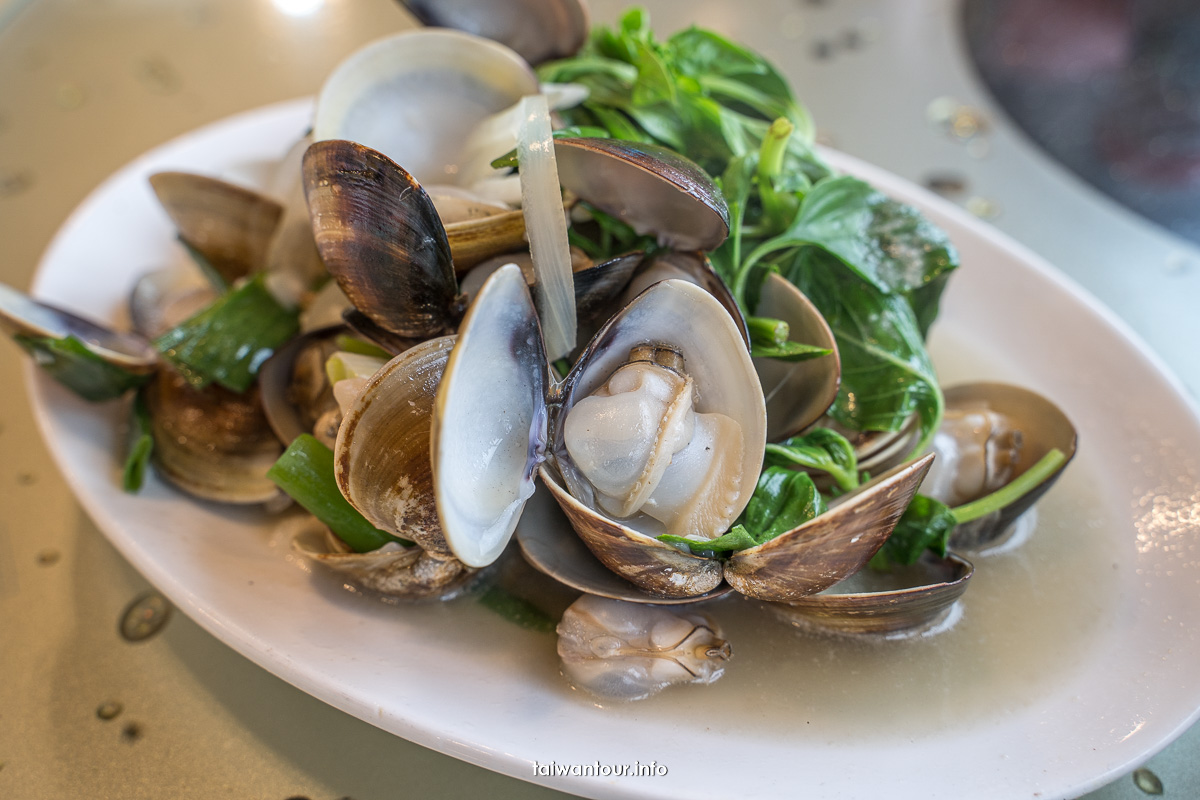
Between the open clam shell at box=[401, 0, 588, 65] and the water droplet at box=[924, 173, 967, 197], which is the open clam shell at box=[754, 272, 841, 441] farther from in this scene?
the water droplet at box=[924, 173, 967, 197]

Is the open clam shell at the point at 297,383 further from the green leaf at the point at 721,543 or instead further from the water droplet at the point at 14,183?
the water droplet at the point at 14,183

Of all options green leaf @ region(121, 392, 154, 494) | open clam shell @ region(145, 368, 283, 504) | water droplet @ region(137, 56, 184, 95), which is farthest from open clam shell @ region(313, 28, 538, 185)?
water droplet @ region(137, 56, 184, 95)

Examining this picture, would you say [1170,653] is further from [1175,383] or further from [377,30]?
[377,30]

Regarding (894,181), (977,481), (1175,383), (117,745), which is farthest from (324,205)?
(1175,383)

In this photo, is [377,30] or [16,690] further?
[377,30]

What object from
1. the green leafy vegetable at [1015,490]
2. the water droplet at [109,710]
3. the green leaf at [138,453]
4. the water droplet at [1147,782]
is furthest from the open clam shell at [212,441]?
the water droplet at [1147,782]

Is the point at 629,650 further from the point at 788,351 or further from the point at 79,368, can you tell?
the point at 79,368

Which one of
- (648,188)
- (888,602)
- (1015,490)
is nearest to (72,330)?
(648,188)
